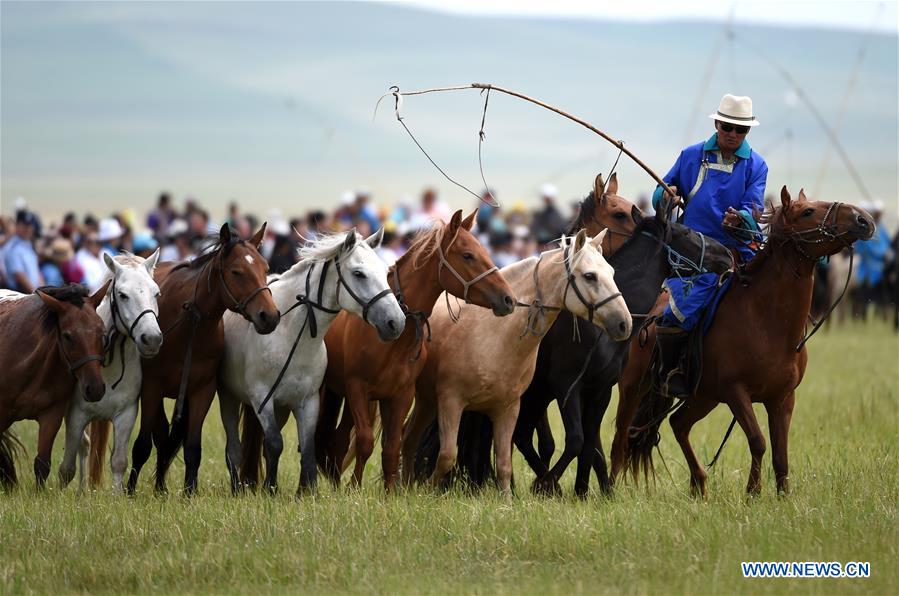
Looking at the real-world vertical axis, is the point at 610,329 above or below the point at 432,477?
above

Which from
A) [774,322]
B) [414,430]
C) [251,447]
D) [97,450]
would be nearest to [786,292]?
[774,322]

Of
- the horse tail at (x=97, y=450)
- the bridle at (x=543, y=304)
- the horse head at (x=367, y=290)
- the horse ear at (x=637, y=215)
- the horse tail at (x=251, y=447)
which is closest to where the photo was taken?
the horse head at (x=367, y=290)

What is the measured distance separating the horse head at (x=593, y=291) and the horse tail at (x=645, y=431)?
5.22ft

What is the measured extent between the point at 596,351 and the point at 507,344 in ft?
2.36

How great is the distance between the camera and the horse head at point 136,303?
10.0 m

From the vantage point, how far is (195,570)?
8.05 metres

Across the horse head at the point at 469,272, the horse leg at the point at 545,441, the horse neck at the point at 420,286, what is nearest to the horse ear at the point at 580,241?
the horse head at the point at 469,272

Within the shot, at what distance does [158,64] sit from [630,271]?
279 ft

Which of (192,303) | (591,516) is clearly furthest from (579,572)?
(192,303)

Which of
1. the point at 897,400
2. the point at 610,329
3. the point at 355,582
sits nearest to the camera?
the point at 355,582

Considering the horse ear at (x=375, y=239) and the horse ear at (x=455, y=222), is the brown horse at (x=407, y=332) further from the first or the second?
the horse ear at (x=375, y=239)

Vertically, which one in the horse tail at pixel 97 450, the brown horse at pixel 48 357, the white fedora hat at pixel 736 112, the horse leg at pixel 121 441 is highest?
the white fedora hat at pixel 736 112

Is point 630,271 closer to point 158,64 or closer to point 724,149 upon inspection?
point 724,149

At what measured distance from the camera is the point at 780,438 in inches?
410
